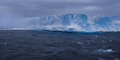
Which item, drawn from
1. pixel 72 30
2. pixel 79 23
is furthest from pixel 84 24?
pixel 72 30

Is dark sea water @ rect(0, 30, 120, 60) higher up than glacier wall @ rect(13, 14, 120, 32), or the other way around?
glacier wall @ rect(13, 14, 120, 32)

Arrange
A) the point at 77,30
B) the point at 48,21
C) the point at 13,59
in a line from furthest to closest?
the point at 48,21 → the point at 77,30 → the point at 13,59

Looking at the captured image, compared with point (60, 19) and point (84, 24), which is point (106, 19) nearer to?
point (84, 24)

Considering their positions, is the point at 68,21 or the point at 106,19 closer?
the point at 68,21

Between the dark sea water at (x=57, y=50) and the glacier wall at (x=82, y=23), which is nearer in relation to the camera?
the dark sea water at (x=57, y=50)

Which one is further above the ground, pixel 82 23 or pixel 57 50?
pixel 82 23

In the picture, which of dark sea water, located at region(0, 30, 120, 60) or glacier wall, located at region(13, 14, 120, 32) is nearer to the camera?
dark sea water, located at region(0, 30, 120, 60)

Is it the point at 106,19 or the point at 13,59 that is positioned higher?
the point at 106,19

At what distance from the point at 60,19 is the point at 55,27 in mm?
6100

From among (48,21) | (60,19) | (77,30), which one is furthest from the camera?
(48,21)

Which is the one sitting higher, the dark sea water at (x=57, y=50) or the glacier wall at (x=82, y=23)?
the glacier wall at (x=82, y=23)

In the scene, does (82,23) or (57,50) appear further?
(82,23)

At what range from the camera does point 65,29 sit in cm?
7494

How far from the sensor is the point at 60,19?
7850 centimetres
